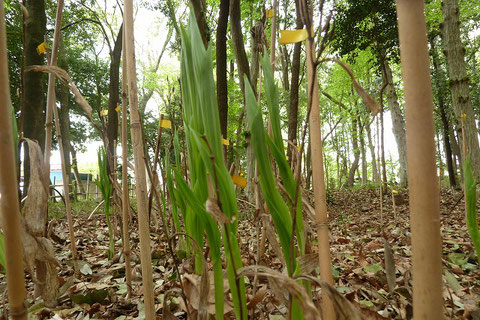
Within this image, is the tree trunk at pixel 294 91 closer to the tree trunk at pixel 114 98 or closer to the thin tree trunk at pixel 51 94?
the thin tree trunk at pixel 51 94

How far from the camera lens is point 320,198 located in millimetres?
517

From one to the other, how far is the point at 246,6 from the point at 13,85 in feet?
18.2

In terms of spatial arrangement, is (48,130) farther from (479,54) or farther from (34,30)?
(479,54)

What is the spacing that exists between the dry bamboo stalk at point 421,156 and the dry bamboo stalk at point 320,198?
0.20 meters

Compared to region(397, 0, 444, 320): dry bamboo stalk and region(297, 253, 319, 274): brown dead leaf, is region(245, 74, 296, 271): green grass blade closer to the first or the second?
region(297, 253, 319, 274): brown dead leaf

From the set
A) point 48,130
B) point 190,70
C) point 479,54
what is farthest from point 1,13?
point 479,54

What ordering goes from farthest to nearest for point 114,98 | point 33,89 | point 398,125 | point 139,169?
point 398,125
point 114,98
point 33,89
point 139,169

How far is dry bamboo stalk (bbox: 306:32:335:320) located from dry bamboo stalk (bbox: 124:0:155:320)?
338 mm

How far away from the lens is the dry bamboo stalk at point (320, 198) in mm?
491

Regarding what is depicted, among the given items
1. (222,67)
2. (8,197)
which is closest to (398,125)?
(222,67)

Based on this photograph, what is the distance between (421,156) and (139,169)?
19.9 inches

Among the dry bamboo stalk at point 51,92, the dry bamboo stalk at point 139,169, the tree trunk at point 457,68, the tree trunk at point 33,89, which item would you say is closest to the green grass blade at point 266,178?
the dry bamboo stalk at point 139,169

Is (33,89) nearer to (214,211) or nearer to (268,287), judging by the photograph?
(268,287)

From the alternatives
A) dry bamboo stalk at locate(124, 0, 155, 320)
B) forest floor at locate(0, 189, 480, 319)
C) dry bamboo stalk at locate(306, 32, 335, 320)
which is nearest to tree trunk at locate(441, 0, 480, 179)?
forest floor at locate(0, 189, 480, 319)
